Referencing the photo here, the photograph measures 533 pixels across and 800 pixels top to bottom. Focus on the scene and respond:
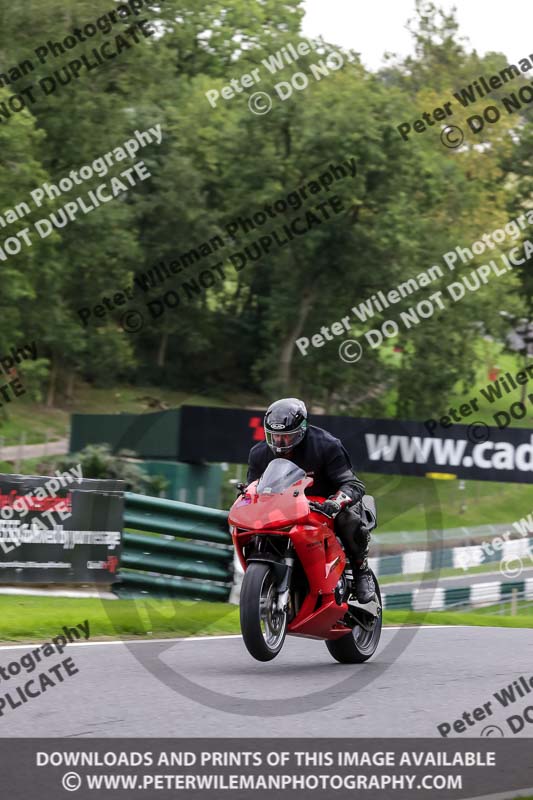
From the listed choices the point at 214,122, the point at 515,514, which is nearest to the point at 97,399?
the point at 214,122

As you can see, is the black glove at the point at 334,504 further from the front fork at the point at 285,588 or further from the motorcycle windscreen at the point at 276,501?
the front fork at the point at 285,588

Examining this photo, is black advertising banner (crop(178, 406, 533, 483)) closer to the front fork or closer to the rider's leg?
the rider's leg

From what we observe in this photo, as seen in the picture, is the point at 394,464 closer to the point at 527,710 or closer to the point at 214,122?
the point at 527,710

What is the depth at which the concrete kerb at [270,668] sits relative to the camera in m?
7.12

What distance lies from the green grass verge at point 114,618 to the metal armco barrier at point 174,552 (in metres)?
0.35

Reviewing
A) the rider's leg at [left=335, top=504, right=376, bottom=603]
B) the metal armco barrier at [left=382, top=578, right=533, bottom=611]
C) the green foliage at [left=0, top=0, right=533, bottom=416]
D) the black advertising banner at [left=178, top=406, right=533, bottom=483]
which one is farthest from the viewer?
the green foliage at [left=0, top=0, right=533, bottom=416]

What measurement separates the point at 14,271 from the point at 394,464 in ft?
54.5

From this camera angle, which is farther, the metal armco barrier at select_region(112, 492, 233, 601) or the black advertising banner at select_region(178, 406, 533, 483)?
the black advertising banner at select_region(178, 406, 533, 483)

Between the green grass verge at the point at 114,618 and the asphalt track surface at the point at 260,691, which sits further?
the green grass verge at the point at 114,618

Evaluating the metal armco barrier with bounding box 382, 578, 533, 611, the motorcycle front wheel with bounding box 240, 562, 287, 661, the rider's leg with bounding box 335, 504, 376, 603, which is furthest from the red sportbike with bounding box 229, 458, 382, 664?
the metal armco barrier with bounding box 382, 578, 533, 611

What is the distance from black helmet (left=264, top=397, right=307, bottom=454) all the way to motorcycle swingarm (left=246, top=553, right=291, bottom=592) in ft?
2.62
